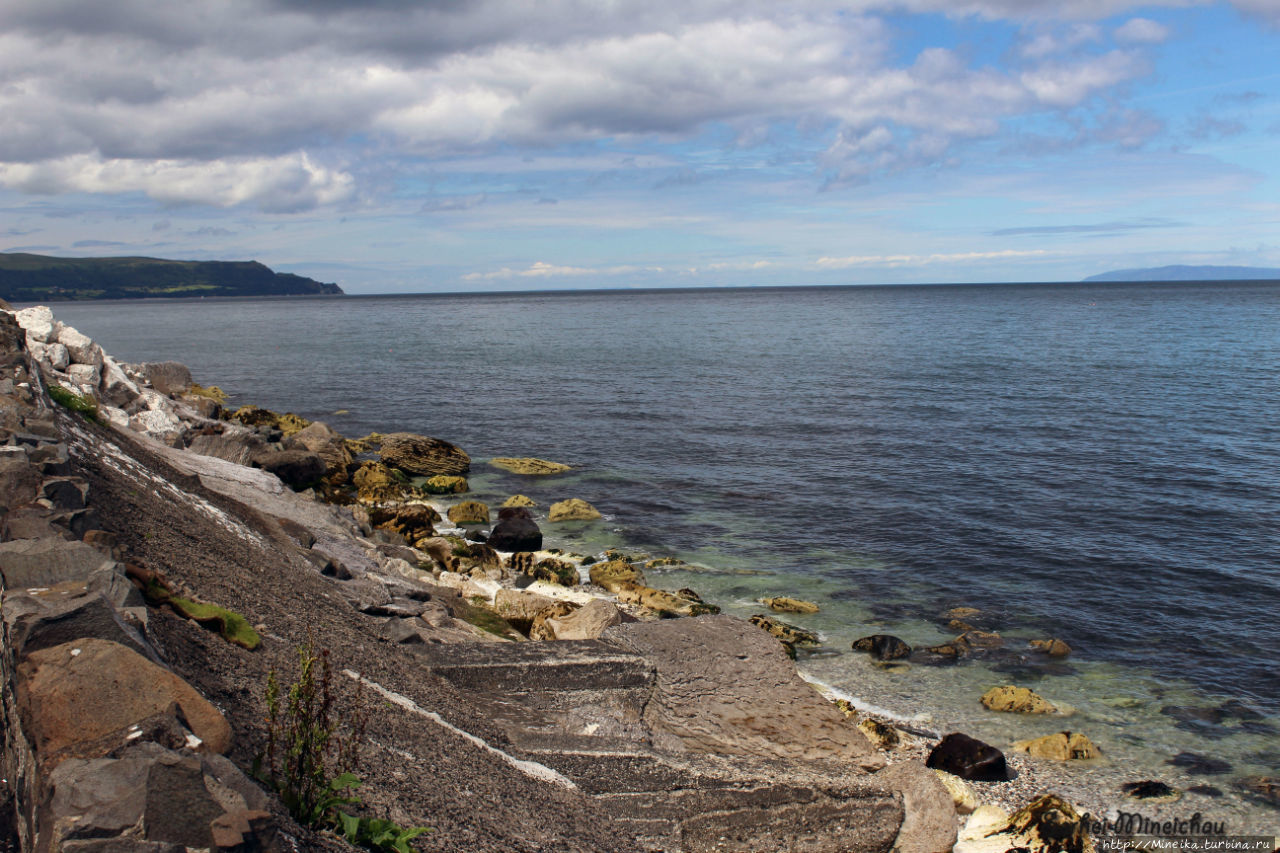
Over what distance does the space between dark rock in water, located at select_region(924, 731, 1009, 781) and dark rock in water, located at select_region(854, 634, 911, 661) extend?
381cm

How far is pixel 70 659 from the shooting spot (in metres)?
5.15

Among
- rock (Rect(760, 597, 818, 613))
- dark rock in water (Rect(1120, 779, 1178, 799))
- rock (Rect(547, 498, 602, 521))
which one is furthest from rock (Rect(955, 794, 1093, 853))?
rock (Rect(547, 498, 602, 521))

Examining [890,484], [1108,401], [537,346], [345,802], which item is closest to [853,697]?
[345,802]

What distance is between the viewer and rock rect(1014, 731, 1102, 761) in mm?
12516

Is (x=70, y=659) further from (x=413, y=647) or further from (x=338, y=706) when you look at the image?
(x=413, y=647)

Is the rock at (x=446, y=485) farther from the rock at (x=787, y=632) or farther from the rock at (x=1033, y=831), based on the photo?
the rock at (x=1033, y=831)

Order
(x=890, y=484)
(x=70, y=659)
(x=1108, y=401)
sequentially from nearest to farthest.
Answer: (x=70, y=659) < (x=890, y=484) < (x=1108, y=401)

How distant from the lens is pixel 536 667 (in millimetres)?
10320

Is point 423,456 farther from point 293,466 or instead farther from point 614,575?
point 614,575

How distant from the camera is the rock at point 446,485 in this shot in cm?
2962

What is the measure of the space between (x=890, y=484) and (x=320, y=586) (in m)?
21.3

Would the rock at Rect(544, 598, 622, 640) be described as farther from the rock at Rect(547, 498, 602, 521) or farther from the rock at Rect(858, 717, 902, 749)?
the rock at Rect(547, 498, 602, 521)

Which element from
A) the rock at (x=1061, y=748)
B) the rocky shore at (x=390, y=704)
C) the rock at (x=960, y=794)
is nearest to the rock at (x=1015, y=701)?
the rocky shore at (x=390, y=704)

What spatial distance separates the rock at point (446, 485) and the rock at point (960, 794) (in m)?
21.2
